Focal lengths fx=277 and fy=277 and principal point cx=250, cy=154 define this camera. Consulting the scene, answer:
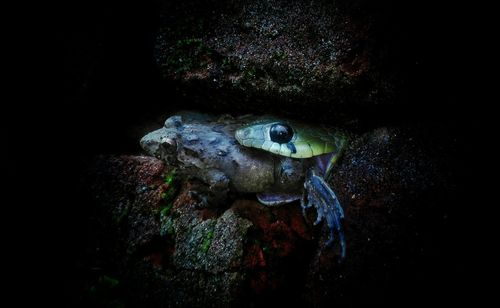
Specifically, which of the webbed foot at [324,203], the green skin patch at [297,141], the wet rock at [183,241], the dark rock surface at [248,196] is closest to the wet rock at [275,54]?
the dark rock surface at [248,196]

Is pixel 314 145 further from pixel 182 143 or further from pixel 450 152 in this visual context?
pixel 182 143

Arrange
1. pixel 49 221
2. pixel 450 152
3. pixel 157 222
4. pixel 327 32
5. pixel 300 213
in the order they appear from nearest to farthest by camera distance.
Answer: pixel 450 152 → pixel 327 32 → pixel 300 213 → pixel 157 222 → pixel 49 221

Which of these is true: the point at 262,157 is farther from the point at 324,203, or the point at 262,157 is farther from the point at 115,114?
the point at 115,114

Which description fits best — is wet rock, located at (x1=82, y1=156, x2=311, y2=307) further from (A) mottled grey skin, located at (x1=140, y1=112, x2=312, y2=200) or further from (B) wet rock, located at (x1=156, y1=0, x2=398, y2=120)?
(B) wet rock, located at (x1=156, y1=0, x2=398, y2=120)

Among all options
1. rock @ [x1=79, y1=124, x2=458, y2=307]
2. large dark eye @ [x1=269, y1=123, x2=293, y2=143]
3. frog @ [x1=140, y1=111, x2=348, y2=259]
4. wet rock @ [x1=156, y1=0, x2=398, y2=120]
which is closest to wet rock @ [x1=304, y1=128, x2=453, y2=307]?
rock @ [x1=79, y1=124, x2=458, y2=307]

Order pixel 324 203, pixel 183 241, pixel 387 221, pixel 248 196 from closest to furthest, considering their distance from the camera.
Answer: pixel 387 221 < pixel 324 203 < pixel 183 241 < pixel 248 196

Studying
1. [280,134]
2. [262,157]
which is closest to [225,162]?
[262,157]

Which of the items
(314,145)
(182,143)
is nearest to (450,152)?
(314,145)
